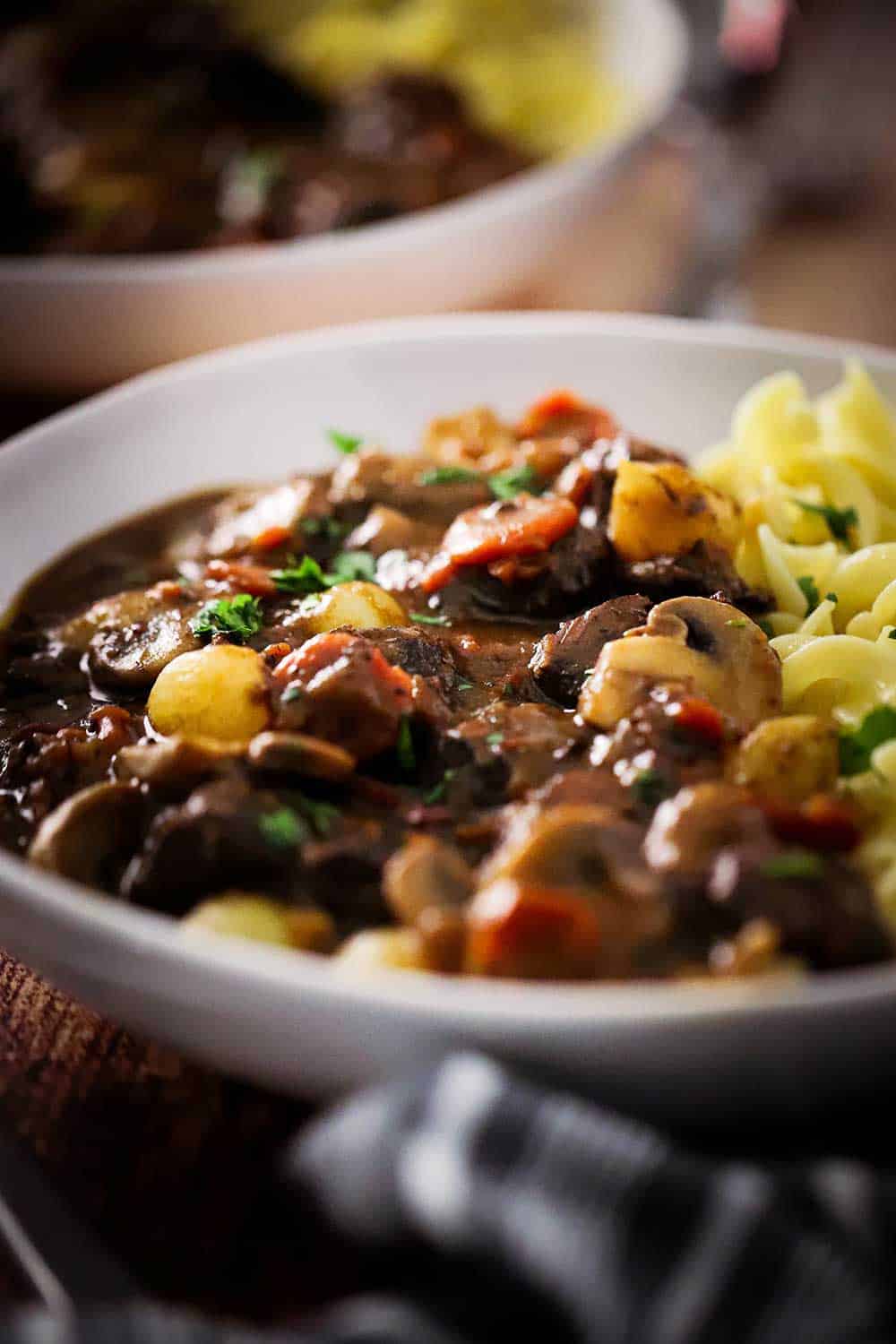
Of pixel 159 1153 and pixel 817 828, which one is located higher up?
pixel 817 828

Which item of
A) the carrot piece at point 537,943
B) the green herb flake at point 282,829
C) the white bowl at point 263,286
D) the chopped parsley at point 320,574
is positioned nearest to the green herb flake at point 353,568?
the chopped parsley at point 320,574

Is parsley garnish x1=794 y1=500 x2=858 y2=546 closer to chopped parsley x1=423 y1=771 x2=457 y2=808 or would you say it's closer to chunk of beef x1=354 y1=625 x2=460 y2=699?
chunk of beef x1=354 y1=625 x2=460 y2=699

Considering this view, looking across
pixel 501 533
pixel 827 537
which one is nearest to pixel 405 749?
pixel 501 533

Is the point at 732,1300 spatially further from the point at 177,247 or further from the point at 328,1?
the point at 328,1

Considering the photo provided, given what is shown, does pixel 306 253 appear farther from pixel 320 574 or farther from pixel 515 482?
pixel 320 574

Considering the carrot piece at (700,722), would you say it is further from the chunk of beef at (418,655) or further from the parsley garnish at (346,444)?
the parsley garnish at (346,444)

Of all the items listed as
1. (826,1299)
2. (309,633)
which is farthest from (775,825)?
(309,633)

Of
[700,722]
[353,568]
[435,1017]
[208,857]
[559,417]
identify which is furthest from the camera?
[559,417]
